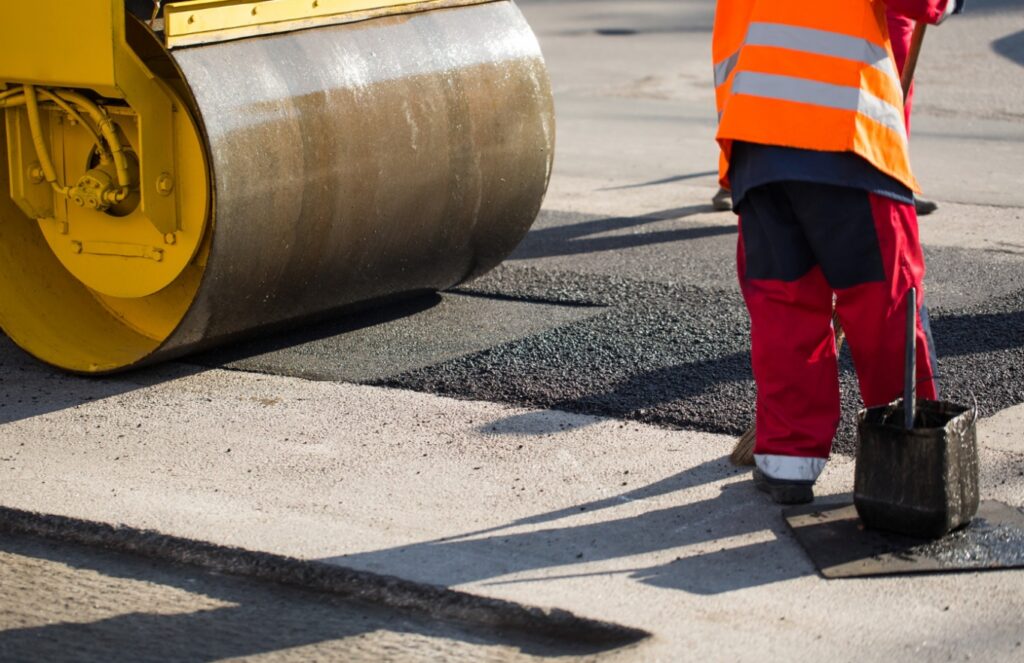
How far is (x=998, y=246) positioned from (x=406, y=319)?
9.05ft

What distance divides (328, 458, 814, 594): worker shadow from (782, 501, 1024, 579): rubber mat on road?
60mm

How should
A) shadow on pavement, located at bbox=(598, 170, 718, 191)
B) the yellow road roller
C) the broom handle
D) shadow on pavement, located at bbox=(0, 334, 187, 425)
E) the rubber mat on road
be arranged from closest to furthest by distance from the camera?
the rubber mat on road → the broom handle → the yellow road roller → shadow on pavement, located at bbox=(0, 334, 187, 425) → shadow on pavement, located at bbox=(598, 170, 718, 191)

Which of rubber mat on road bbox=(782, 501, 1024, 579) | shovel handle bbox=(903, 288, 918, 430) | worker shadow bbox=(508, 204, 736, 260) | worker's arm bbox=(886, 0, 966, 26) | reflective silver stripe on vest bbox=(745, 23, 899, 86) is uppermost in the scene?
worker's arm bbox=(886, 0, 966, 26)

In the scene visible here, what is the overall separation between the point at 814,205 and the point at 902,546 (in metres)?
0.85

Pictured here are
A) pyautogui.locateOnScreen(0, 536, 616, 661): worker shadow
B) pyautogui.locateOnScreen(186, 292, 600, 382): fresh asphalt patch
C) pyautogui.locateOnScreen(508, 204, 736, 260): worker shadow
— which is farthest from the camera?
pyautogui.locateOnScreen(508, 204, 736, 260): worker shadow

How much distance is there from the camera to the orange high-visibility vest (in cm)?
386

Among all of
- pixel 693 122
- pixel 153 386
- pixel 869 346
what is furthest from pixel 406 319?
pixel 693 122

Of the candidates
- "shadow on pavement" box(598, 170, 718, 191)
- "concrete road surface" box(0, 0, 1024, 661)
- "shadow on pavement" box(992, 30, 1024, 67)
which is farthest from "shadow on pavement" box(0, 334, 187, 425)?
"shadow on pavement" box(992, 30, 1024, 67)

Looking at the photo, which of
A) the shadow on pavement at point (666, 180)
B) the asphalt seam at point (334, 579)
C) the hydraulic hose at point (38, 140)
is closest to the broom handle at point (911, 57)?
the asphalt seam at point (334, 579)

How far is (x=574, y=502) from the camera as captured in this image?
4.12 meters

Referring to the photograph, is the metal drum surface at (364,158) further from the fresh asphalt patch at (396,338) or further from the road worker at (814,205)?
the road worker at (814,205)

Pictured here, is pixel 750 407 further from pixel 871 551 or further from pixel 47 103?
pixel 47 103

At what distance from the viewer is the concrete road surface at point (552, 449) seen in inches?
138

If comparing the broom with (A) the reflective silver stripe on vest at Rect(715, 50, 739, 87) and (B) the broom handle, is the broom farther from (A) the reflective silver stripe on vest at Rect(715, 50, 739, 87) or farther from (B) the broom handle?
(A) the reflective silver stripe on vest at Rect(715, 50, 739, 87)
